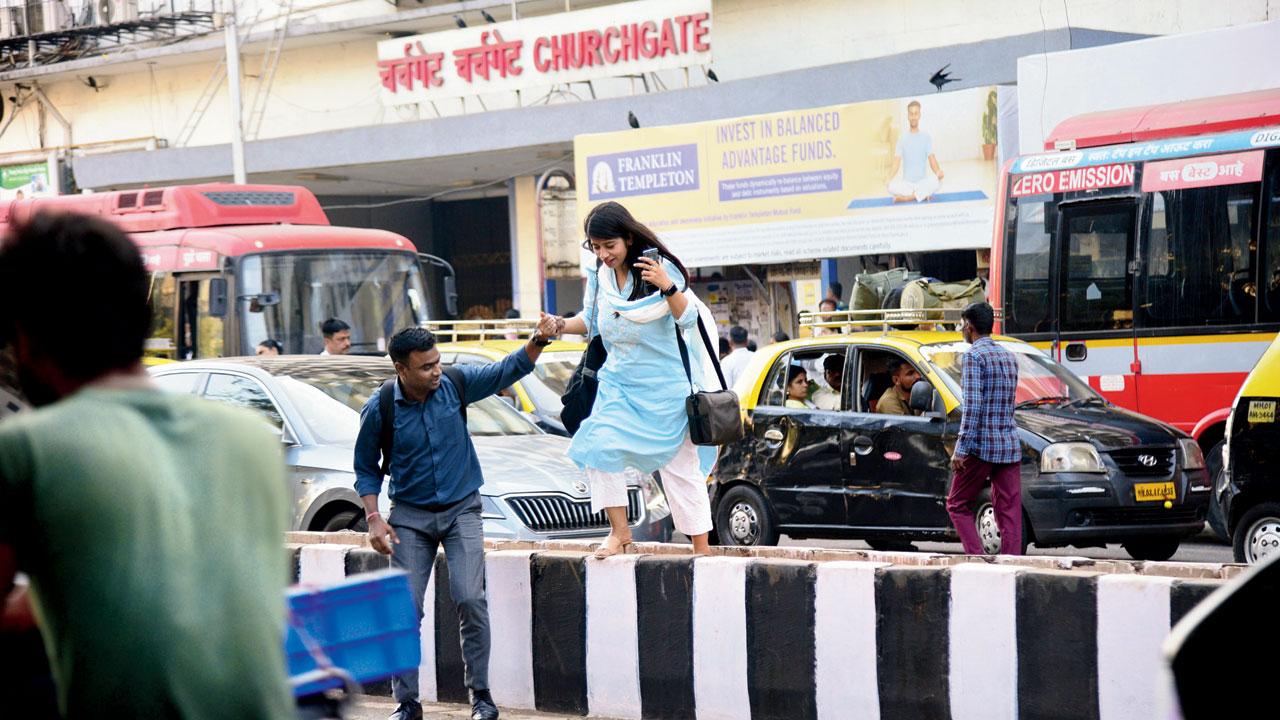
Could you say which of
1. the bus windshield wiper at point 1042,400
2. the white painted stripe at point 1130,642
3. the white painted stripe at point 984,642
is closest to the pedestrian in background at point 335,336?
the bus windshield wiper at point 1042,400

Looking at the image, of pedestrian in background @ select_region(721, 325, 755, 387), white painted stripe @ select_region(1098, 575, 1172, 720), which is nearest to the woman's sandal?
white painted stripe @ select_region(1098, 575, 1172, 720)

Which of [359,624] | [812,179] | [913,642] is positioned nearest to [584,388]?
[913,642]

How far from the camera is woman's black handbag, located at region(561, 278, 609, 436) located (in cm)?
780

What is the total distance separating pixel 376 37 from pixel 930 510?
21.7 m

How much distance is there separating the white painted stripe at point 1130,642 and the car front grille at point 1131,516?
5.31m

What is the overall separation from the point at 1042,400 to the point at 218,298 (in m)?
8.70

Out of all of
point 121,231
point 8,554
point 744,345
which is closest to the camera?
point 8,554

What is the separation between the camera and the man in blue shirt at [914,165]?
19688mm

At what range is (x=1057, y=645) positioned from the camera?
600cm

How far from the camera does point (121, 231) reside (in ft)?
8.82

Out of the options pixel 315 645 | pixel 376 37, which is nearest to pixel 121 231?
pixel 315 645

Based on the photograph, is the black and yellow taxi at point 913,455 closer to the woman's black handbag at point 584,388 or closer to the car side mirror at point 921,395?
the car side mirror at point 921,395

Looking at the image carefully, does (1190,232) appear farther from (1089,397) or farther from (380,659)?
(380,659)

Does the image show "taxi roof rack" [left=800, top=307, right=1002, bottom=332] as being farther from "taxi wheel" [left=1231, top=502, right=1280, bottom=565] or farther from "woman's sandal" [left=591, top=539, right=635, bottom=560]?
"woman's sandal" [left=591, top=539, right=635, bottom=560]
